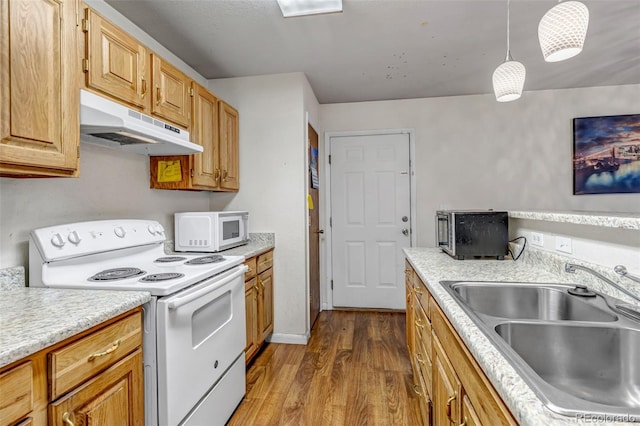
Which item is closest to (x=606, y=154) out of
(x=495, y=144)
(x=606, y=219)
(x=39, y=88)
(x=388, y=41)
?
(x=495, y=144)

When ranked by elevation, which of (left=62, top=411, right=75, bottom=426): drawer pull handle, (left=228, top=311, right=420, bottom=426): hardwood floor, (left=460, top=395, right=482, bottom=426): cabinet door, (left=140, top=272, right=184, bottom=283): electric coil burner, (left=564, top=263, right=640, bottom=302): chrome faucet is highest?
(left=564, top=263, right=640, bottom=302): chrome faucet

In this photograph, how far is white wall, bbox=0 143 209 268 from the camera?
1358mm

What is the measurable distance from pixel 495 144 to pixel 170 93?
3.17m

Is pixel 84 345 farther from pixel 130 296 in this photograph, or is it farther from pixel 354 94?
pixel 354 94

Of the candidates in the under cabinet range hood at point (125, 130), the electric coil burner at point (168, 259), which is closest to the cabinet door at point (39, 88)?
the under cabinet range hood at point (125, 130)

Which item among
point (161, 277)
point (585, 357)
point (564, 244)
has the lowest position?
point (585, 357)

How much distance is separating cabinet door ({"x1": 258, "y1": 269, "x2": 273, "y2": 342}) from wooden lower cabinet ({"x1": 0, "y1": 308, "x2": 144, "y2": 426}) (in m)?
1.27

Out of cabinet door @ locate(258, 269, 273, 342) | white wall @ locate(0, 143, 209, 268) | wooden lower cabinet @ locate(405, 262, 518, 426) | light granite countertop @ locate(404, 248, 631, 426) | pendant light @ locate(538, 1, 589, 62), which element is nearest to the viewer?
light granite countertop @ locate(404, 248, 631, 426)

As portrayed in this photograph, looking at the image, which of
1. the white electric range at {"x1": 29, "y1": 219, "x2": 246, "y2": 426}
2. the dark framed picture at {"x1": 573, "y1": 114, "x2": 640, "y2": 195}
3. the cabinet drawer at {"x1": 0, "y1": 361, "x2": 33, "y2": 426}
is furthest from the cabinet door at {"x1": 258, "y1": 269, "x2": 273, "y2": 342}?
the dark framed picture at {"x1": 573, "y1": 114, "x2": 640, "y2": 195}

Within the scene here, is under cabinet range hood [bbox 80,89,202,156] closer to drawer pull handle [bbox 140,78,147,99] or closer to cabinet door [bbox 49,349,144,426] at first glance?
drawer pull handle [bbox 140,78,147,99]

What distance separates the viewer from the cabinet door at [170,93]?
184 cm

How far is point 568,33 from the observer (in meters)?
1.23

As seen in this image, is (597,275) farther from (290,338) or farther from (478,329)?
(290,338)

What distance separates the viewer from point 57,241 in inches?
54.5
